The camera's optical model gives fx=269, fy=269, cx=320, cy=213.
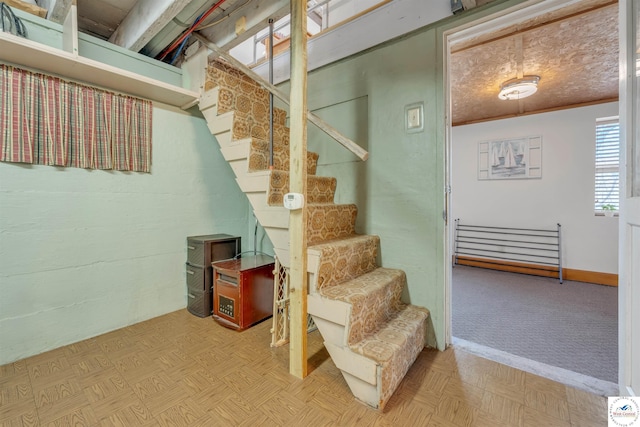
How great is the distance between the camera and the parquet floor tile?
52.9 inches

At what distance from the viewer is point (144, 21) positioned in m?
2.10

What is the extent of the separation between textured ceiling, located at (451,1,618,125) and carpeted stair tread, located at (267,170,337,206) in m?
1.64

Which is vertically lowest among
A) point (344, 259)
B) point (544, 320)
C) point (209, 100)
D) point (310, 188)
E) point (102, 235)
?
point (544, 320)

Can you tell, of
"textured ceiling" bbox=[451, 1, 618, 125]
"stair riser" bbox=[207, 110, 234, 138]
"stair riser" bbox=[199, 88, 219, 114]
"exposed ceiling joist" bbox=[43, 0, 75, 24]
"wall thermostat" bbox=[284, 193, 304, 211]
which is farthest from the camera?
"stair riser" bbox=[199, 88, 219, 114]

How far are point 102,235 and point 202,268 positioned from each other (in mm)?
830

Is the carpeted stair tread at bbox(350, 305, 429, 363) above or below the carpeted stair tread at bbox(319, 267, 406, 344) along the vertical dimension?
below

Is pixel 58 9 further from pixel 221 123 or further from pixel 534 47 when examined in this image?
pixel 534 47

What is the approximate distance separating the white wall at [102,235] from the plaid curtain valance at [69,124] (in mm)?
94

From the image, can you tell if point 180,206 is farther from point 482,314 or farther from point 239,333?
point 482,314

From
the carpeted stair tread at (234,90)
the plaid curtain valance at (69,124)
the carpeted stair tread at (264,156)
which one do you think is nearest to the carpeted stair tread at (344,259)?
the carpeted stair tread at (264,156)

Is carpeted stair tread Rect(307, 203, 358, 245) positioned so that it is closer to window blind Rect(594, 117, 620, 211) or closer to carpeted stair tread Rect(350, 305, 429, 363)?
carpeted stair tread Rect(350, 305, 429, 363)

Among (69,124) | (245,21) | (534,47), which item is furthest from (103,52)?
(534,47)

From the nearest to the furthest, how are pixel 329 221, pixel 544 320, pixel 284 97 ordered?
pixel 284 97, pixel 329 221, pixel 544 320

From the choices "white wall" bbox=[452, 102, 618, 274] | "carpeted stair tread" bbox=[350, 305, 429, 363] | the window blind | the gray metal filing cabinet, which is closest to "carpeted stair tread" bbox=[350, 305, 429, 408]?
"carpeted stair tread" bbox=[350, 305, 429, 363]
